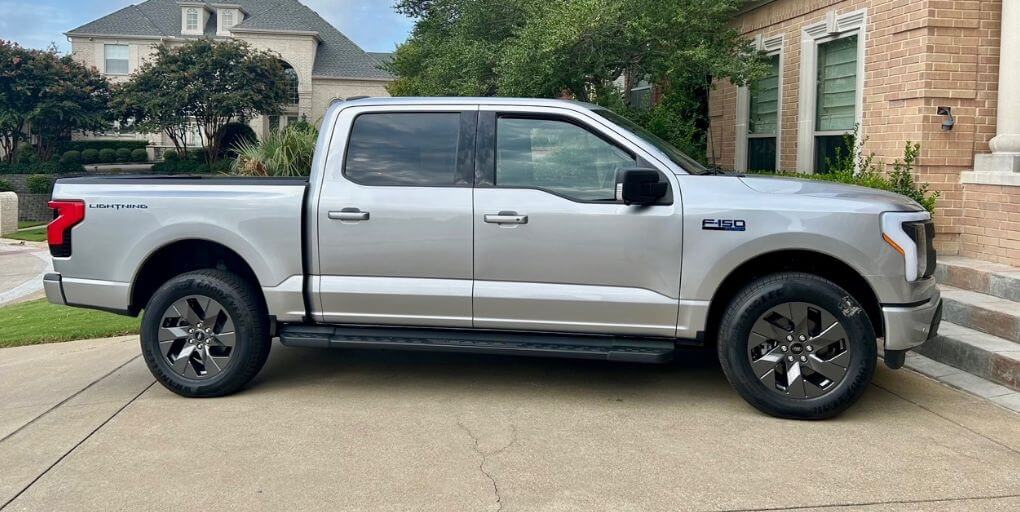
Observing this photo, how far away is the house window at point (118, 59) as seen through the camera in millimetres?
50875

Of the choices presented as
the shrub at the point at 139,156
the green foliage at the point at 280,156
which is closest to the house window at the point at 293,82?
the shrub at the point at 139,156

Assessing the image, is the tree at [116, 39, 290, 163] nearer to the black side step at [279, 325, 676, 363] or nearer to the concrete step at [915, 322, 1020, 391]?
the black side step at [279, 325, 676, 363]

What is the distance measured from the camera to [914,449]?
15.4ft

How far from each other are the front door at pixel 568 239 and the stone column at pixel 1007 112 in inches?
184

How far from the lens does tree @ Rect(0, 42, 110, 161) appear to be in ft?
139

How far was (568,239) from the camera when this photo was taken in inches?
208

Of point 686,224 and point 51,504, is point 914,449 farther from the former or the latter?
point 51,504

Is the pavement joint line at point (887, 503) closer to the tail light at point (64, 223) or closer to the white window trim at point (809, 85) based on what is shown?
the tail light at point (64, 223)

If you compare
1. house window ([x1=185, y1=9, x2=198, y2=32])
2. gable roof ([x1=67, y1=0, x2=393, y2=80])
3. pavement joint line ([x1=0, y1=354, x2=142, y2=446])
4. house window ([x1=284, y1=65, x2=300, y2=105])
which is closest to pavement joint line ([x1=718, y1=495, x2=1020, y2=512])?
pavement joint line ([x1=0, y1=354, x2=142, y2=446])

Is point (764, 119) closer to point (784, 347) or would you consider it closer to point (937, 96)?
point (937, 96)

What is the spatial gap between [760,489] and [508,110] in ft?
9.45

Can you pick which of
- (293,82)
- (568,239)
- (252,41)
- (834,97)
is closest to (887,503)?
(568,239)

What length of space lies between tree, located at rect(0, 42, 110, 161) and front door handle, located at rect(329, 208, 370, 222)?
43056mm

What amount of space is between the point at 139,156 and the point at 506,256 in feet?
160
